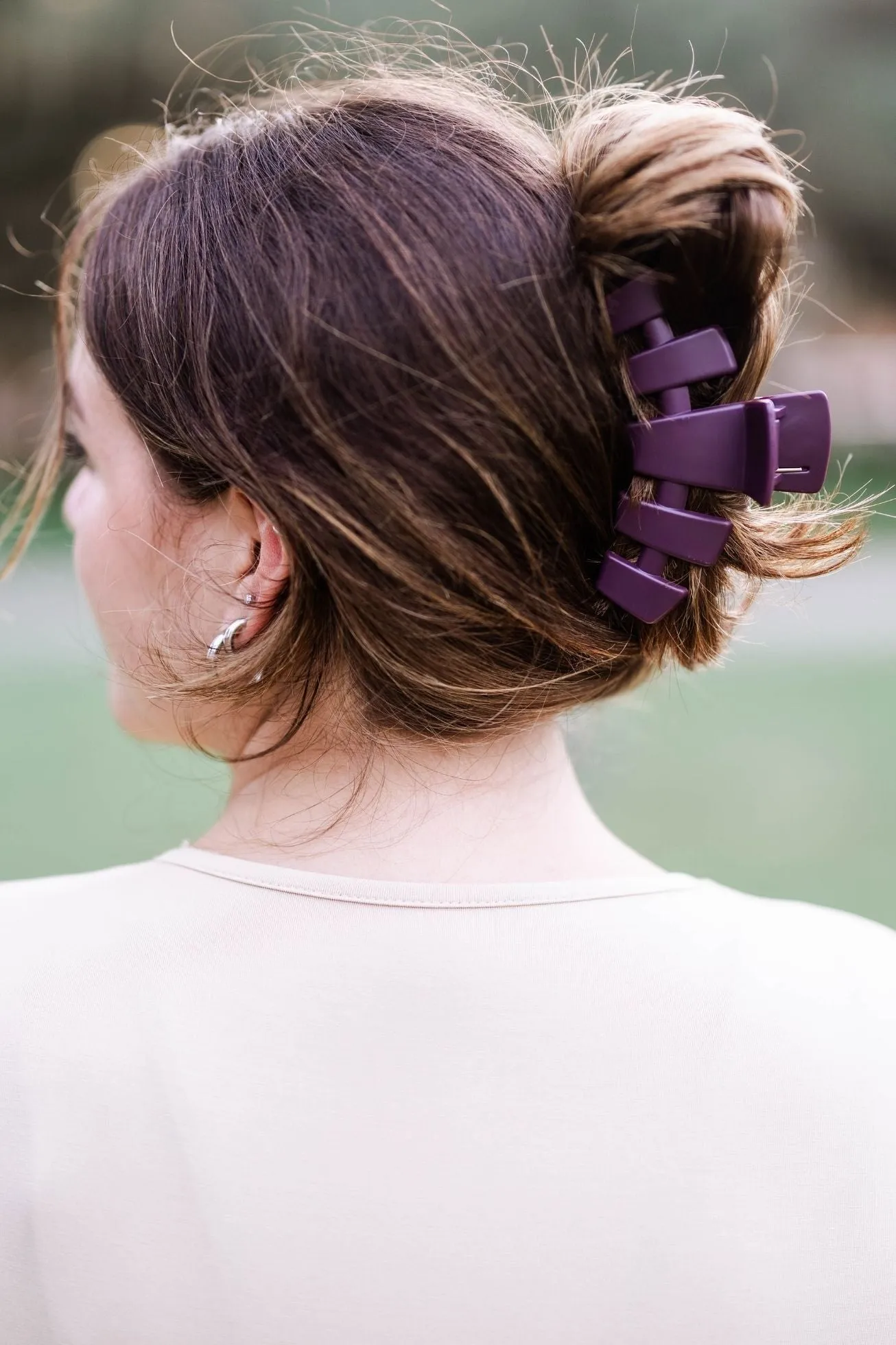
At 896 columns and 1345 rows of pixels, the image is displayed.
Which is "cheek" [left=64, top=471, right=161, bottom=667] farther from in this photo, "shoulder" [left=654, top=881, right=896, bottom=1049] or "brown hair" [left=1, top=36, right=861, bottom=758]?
"shoulder" [left=654, top=881, right=896, bottom=1049]

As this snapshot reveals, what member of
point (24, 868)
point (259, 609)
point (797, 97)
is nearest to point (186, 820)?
point (24, 868)

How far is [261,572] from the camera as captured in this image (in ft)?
2.91

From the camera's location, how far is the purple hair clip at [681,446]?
0.80 meters

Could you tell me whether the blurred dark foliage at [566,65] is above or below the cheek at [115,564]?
below

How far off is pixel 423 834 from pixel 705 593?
337mm

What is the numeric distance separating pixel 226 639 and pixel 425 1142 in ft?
1.39

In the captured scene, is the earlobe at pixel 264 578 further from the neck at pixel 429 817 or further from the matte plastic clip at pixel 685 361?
the matte plastic clip at pixel 685 361

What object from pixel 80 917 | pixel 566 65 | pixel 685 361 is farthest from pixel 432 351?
pixel 566 65

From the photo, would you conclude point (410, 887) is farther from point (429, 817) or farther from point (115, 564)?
point (115, 564)

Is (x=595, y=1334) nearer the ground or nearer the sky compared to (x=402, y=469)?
nearer the ground

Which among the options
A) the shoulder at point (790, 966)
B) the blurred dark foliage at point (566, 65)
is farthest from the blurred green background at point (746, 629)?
the shoulder at point (790, 966)

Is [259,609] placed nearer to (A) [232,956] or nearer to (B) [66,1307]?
(A) [232,956]

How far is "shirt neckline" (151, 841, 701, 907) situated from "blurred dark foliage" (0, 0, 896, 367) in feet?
32.4

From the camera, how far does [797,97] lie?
1052 cm
